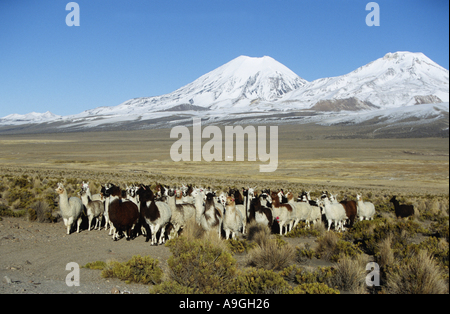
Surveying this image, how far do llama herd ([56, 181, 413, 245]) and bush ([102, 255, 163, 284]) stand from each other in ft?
8.94

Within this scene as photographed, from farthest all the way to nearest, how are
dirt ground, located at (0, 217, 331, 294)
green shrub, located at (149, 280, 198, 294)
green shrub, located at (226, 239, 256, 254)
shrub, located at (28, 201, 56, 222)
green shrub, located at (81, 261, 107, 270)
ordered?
shrub, located at (28, 201, 56, 222) → green shrub, located at (226, 239, 256, 254) → green shrub, located at (81, 261, 107, 270) → dirt ground, located at (0, 217, 331, 294) → green shrub, located at (149, 280, 198, 294)

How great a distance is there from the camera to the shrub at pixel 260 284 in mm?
5785

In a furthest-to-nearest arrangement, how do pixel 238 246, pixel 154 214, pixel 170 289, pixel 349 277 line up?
pixel 154 214
pixel 238 246
pixel 349 277
pixel 170 289

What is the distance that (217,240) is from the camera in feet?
27.9

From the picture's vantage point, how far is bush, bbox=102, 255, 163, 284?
651 centimetres

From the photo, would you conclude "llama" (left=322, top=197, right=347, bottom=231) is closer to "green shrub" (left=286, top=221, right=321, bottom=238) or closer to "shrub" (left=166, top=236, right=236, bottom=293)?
"green shrub" (left=286, top=221, right=321, bottom=238)

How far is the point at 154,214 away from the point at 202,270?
3.82 metres

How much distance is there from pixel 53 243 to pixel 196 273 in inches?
197

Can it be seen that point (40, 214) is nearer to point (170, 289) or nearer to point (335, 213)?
point (170, 289)

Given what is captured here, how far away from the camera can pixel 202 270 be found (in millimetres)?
6090

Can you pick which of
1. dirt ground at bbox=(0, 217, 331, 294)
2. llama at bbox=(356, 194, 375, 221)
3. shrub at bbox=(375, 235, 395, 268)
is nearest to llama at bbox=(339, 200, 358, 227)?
llama at bbox=(356, 194, 375, 221)

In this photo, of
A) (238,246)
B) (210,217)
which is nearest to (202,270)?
(238,246)

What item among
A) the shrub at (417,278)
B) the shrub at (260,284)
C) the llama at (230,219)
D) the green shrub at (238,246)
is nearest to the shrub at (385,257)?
the shrub at (417,278)
